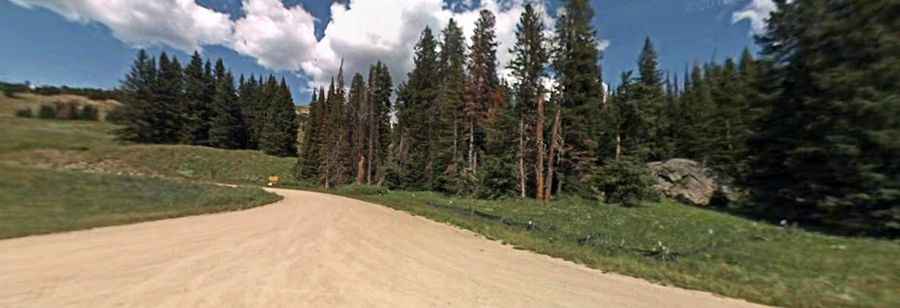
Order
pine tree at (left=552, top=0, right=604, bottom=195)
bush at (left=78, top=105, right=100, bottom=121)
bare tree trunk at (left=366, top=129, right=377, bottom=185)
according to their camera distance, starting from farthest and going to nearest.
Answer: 1. bush at (left=78, top=105, right=100, bottom=121)
2. bare tree trunk at (left=366, top=129, right=377, bottom=185)
3. pine tree at (left=552, top=0, right=604, bottom=195)

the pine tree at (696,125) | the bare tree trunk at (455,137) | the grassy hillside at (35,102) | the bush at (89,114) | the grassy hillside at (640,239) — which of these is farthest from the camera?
the bush at (89,114)

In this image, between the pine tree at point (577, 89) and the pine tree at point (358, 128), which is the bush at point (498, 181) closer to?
the pine tree at point (577, 89)

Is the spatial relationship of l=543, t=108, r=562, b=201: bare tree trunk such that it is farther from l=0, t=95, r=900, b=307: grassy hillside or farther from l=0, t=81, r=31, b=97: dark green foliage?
l=0, t=81, r=31, b=97: dark green foliage

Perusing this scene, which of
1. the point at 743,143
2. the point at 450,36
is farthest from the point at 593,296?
the point at 450,36

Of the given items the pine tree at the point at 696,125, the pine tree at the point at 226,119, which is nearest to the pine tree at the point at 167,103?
the pine tree at the point at 226,119

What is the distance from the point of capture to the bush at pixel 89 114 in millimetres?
78625

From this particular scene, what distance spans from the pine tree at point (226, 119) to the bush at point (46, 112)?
136 ft

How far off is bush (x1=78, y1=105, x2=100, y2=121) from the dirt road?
325 feet

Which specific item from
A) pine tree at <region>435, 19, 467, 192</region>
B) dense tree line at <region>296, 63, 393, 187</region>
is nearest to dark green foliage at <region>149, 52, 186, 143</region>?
dense tree line at <region>296, 63, 393, 187</region>

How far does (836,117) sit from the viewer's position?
16.0 meters

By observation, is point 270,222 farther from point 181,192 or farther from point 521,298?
point 181,192

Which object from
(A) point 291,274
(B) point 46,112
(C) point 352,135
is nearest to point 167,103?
(C) point 352,135

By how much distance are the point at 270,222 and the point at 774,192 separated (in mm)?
26959

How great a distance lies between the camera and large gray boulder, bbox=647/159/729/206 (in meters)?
28.7
